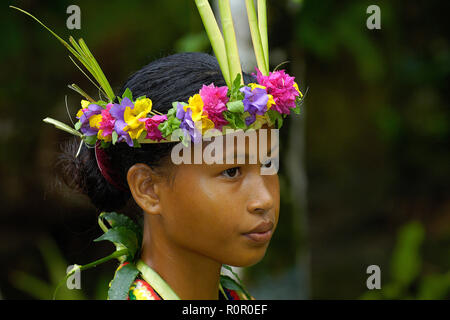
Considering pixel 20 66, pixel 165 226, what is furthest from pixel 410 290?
pixel 20 66

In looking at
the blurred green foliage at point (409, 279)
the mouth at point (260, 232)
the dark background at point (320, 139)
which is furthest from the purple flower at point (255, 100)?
the blurred green foliage at point (409, 279)

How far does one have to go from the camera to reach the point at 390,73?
230 inches

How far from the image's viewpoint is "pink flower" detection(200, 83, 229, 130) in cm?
188

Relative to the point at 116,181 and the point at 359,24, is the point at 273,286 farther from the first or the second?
the point at 116,181

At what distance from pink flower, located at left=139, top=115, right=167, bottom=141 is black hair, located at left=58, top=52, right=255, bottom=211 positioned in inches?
2.8

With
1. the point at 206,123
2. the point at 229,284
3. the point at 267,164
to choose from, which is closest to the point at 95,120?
the point at 206,123

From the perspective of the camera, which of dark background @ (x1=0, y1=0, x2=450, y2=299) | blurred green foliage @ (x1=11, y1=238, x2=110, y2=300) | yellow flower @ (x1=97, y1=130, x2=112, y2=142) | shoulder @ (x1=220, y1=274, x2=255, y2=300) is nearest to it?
yellow flower @ (x1=97, y1=130, x2=112, y2=142)

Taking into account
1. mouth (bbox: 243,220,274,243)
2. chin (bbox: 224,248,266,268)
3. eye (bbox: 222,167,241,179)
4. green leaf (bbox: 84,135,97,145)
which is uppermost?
green leaf (bbox: 84,135,97,145)

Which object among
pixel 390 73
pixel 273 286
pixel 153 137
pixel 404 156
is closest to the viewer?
pixel 153 137

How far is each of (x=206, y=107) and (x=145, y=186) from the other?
1.32ft

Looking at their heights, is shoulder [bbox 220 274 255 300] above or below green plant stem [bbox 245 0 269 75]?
below

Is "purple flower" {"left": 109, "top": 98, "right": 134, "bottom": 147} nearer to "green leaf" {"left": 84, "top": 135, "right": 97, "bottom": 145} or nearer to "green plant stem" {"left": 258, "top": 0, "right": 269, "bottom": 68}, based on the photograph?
"green leaf" {"left": 84, "top": 135, "right": 97, "bottom": 145}

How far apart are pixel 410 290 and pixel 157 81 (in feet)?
11.6

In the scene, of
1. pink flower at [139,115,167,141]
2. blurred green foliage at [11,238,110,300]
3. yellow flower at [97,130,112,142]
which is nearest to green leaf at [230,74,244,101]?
pink flower at [139,115,167,141]
